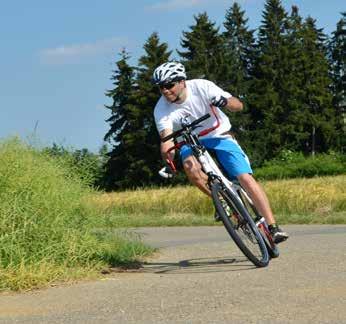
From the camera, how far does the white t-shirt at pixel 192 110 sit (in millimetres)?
7645

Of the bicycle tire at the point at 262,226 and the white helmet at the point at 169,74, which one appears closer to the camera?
the white helmet at the point at 169,74

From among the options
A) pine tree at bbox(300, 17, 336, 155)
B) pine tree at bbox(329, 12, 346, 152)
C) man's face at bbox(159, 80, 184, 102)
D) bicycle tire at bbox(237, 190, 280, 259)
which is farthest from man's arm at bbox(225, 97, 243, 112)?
pine tree at bbox(329, 12, 346, 152)

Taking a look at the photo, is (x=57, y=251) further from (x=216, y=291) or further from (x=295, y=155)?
(x=295, y=155)

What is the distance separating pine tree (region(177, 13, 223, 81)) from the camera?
80250mm

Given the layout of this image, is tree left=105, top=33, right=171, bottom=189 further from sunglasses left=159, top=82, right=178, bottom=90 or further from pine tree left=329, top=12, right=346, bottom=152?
sunglasses left=159, top=82, right=178, bottom=90

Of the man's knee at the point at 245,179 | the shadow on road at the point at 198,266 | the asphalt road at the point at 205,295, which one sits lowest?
the shadow on road at the point at 198,266

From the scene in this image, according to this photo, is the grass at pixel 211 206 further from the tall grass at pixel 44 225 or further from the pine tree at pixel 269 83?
the pine tree at pixel 269 83

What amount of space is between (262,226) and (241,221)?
0.34 m

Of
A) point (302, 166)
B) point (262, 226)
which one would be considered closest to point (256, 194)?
point (262, 226)

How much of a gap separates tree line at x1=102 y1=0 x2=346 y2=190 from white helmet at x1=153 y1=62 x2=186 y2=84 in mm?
67060

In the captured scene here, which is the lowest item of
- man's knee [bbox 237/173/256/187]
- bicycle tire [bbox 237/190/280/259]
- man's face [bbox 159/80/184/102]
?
bicycle tire [bbox 237/190/280/259]

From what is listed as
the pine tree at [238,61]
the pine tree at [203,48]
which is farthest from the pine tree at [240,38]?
the pine tree at [203,48]

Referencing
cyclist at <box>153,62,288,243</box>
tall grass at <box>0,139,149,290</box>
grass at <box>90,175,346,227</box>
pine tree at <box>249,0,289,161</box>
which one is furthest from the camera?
pine tree at <box>249,0,289,161</box>

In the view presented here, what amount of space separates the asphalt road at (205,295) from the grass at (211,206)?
7.04 metres
